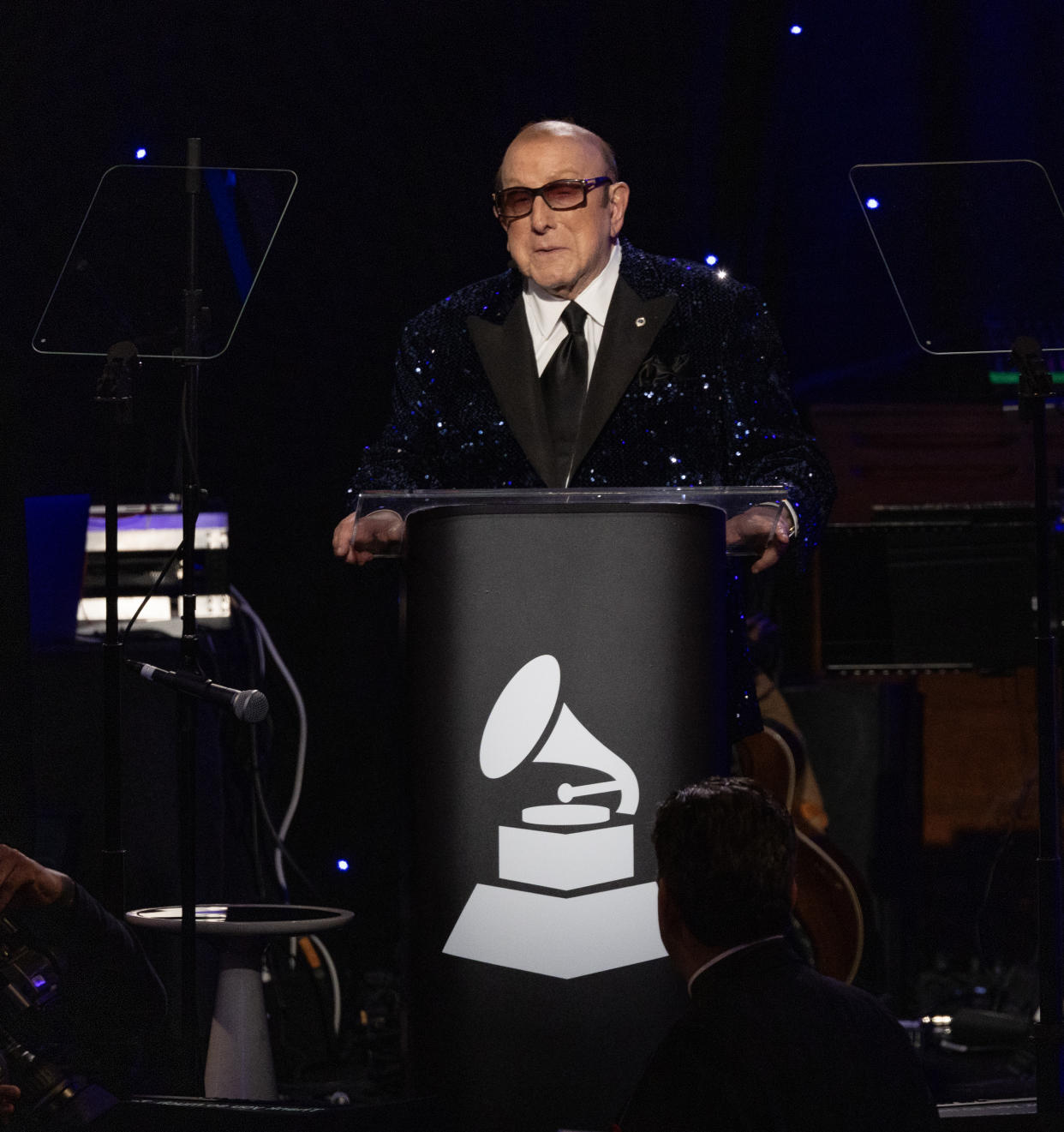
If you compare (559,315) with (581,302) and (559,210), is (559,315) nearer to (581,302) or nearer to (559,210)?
(581,302)

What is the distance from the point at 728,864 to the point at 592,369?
4.19 ft

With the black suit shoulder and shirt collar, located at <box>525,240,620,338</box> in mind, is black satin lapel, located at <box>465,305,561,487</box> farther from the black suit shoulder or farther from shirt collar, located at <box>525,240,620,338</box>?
the black suit shoulder

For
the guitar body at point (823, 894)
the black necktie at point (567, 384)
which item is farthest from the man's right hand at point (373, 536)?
the guitar body at point (823, 894)

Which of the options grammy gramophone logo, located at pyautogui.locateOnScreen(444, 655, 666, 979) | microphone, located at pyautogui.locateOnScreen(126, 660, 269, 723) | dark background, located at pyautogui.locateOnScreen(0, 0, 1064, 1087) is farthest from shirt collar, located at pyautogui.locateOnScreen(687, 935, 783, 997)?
dark background, located at pyautogui.locateOnScreen(0, 0, 1064, 1087)

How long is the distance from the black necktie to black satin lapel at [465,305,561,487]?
0.03 meters

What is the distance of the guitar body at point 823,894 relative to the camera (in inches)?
181

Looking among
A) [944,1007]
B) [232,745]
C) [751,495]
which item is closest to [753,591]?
[944,1007]

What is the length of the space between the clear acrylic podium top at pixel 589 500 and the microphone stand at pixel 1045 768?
736mm

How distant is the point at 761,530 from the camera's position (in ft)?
8.00

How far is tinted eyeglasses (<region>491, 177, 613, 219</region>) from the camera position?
3.00 meters

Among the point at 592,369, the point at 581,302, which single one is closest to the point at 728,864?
the point at 592,369

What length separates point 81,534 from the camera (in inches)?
169

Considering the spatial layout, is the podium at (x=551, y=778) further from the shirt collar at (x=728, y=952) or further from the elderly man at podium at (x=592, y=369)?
the elderly man at podium at (x=592, y=369)

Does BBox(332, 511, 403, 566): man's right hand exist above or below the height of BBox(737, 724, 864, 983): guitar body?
above
